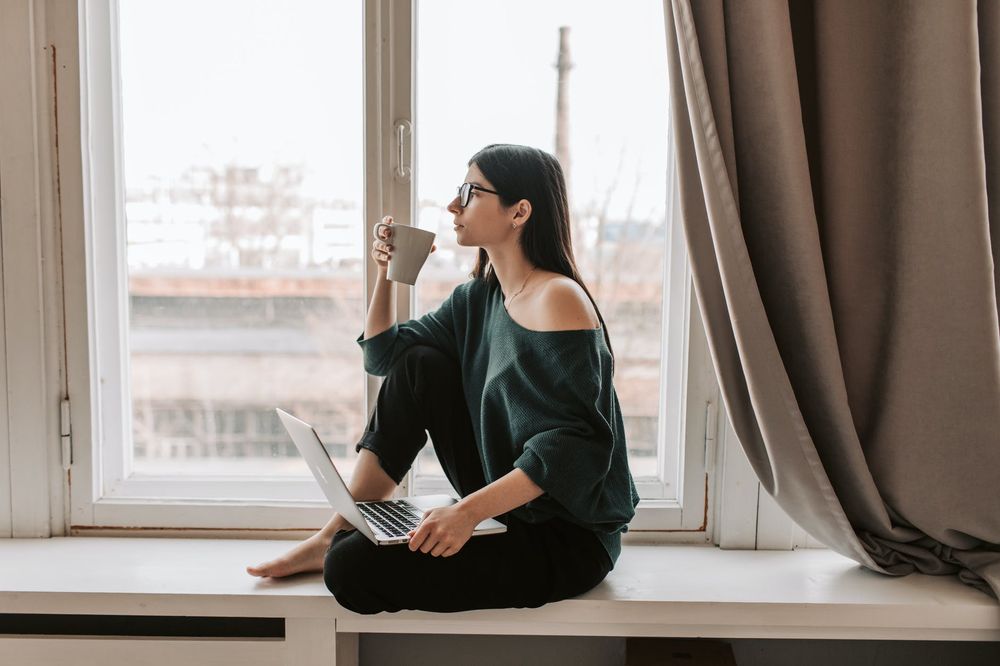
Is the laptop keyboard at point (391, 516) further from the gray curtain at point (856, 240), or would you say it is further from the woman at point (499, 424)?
the gray curtain at point (856, 240)

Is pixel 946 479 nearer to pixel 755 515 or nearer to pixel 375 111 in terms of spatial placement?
pixel 755 515

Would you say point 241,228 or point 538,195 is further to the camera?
point 241,228

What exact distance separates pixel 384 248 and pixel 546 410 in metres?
0.38

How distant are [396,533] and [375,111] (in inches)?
29.2

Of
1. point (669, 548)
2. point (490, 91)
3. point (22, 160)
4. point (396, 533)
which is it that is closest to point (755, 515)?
point (669, 548)

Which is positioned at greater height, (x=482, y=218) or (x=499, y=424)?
(x=482, y=218)

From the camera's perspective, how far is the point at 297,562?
125 cm

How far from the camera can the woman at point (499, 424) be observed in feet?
3.72

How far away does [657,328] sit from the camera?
1518mm

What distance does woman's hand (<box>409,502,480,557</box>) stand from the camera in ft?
3.64

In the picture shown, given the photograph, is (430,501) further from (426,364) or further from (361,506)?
(426,364)

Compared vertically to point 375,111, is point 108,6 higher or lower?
higher

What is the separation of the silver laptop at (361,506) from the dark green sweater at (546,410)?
12 centimetres

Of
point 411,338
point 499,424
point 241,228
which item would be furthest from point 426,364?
point 241,228
